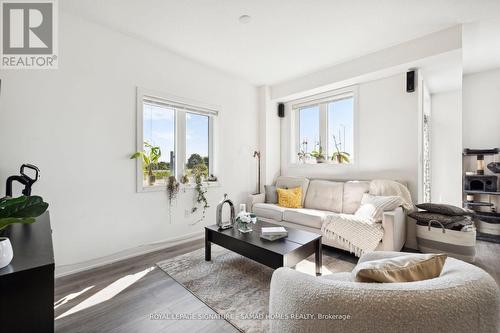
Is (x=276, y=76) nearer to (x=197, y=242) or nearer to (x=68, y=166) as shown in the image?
(x=197, y=242)

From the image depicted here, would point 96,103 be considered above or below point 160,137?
above

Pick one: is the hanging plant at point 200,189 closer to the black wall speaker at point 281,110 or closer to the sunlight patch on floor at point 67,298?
the sunlight patch on floor at point 67,298

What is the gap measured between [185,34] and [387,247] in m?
3.38

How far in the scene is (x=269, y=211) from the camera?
12.0 feet

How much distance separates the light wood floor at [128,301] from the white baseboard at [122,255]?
0.32 ft

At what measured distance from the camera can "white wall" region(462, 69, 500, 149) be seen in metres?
3.64

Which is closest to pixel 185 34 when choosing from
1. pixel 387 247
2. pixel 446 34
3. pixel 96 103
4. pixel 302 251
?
pixel 96 103

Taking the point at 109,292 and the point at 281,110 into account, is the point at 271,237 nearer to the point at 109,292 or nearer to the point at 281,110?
the point at 109,292

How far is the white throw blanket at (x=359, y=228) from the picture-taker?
8.43ft

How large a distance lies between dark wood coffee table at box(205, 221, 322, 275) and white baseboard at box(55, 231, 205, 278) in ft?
3.05

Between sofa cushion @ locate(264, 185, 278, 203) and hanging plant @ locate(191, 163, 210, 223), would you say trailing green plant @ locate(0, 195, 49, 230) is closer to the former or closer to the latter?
hanging plant @ locate(191, 163, 210, 223)

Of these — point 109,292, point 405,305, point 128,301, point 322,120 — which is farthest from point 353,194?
point 109,292

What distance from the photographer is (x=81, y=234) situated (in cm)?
253

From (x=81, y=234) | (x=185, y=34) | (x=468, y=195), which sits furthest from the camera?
(x=468, y=195)
